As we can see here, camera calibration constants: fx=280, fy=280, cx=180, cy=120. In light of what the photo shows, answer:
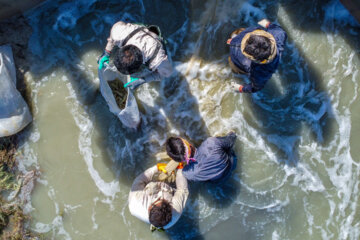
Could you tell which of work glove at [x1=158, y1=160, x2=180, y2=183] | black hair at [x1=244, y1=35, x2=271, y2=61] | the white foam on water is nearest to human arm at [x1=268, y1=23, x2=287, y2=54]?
black hair at [x1=244, y1=35, x2=271, y2=61]

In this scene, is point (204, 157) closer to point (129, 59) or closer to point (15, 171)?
point (129, 59)

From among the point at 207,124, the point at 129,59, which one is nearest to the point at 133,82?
the point at 129,59

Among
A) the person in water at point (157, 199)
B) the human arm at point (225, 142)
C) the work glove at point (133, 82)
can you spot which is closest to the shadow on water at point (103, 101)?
the person in water at point (157, 199)

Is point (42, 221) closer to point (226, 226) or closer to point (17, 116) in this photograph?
point (17, 116)

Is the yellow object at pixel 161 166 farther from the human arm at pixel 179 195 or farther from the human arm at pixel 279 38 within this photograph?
the human arm at pixel 279 38

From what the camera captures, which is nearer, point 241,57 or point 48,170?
point 241,57

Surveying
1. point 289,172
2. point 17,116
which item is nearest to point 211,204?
point 289,172
